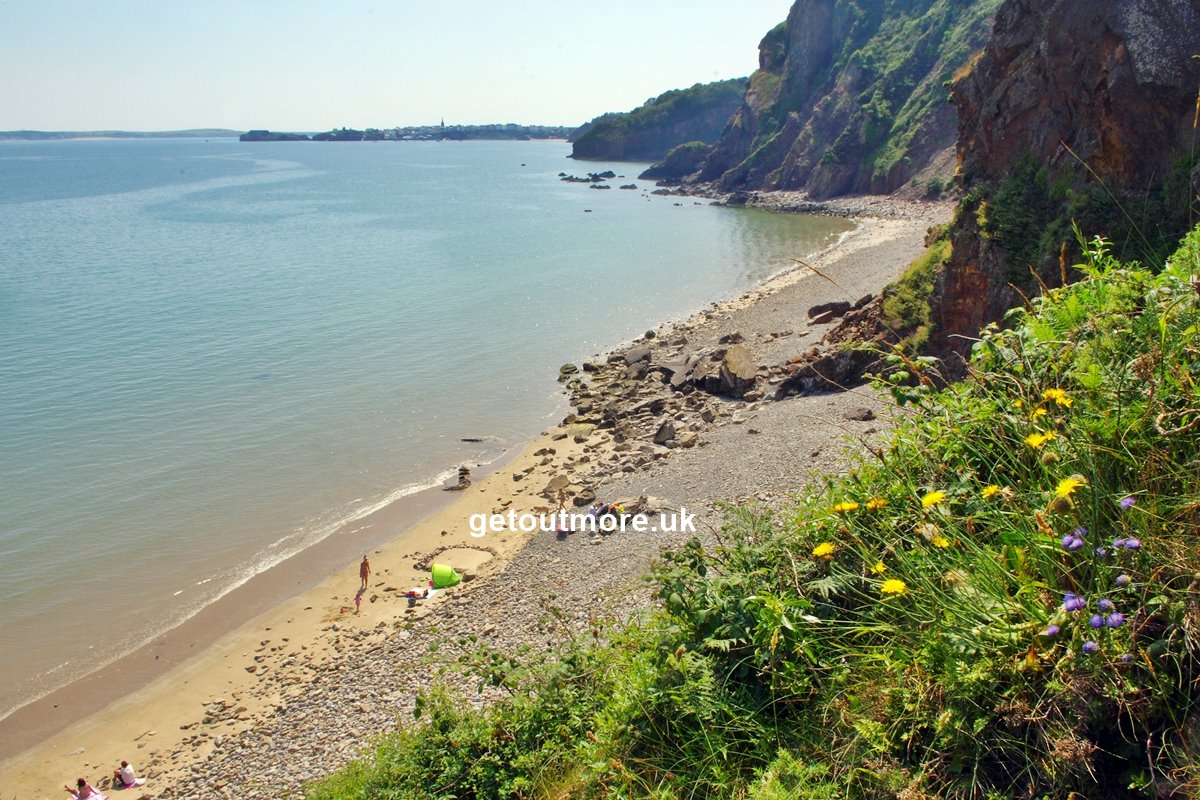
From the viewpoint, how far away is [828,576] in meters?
5.00

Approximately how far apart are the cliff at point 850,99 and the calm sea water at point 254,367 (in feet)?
46.0

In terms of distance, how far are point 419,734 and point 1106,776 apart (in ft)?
19.9

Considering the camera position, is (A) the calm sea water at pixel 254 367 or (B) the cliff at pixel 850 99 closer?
(A) the calm sea water at pixel 254 367

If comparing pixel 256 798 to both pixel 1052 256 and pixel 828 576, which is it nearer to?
pixel 828 576

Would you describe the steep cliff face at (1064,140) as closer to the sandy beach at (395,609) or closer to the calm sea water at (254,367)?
the sandy beach at (395,609)

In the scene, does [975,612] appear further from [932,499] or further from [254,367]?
[254,367]

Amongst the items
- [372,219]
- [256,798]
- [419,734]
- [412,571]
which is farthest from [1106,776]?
[372,219]

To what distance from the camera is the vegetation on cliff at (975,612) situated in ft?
11.5

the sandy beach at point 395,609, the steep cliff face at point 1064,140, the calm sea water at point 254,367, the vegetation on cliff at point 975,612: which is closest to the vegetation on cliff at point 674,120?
the calm sea water at point 254,367

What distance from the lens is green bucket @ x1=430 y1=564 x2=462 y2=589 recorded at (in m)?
16.4

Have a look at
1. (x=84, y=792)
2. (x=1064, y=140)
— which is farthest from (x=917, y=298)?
(x=84, y=792)

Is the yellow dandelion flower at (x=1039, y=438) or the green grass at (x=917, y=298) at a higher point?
the yellow dandelion flower at (x=1039, y=438)

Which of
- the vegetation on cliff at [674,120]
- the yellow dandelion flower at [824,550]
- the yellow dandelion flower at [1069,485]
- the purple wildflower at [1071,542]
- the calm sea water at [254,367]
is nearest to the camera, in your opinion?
the purple wildflower at [1071,542]

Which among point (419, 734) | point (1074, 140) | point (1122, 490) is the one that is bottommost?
point (419, 734)
